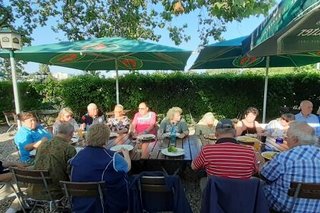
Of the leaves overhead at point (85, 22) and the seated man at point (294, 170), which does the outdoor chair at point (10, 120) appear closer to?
the leaves overhead at point (85, 22)

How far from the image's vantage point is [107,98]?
1041 cm

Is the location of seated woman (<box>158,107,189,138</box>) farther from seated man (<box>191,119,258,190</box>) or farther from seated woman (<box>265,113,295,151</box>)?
seated man (<box>191,119,258,190</box>)

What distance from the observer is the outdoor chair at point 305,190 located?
2.07 metres

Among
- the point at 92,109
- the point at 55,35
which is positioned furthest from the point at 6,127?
the point at 92,109

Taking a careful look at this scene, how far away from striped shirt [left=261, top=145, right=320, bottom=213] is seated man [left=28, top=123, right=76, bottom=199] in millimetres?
2063

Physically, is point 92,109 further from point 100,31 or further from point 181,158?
point 100,31

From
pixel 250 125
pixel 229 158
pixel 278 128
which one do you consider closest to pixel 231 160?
pixel 229 158

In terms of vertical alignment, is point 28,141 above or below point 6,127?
above

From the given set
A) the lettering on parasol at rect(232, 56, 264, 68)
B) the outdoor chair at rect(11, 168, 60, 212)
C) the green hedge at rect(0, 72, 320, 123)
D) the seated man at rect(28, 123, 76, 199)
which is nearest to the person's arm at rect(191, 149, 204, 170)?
the seated man at rect(28, 123, 76, 199)

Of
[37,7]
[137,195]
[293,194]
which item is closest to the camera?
[293,194]

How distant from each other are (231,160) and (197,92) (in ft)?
26.3

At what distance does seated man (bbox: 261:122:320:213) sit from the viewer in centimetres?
223

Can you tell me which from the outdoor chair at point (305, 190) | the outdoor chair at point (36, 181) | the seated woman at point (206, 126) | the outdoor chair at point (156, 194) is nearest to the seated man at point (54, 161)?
the outdoor chair at point (36, 181)

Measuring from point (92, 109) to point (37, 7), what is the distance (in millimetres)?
10257
